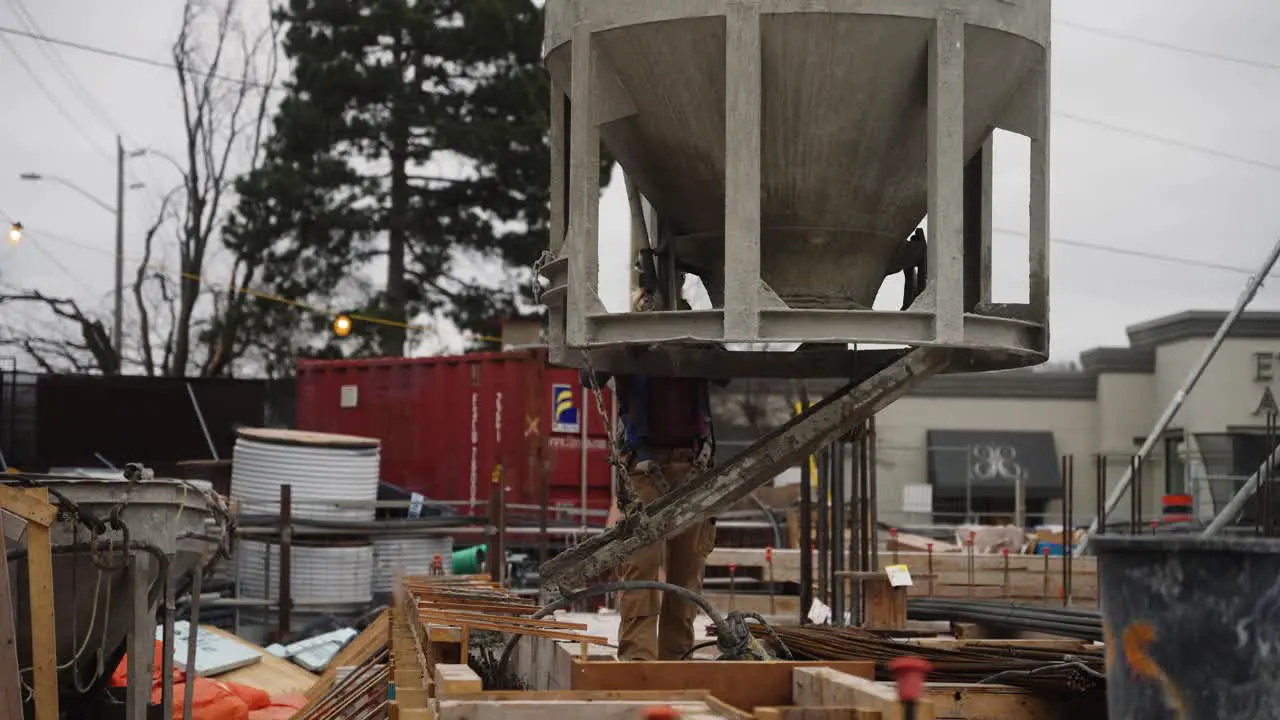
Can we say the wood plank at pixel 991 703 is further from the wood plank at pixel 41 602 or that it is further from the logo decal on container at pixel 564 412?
the logo decal on container at pixel 564 412

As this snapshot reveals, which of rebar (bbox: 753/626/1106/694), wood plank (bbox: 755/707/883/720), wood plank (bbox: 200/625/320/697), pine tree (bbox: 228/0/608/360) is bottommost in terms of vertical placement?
wood plank (bbox: 200/625/320/697)

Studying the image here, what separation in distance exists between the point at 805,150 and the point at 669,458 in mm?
1832

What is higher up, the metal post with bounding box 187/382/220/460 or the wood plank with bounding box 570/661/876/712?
the metal post with bounding box 187/382/220/460

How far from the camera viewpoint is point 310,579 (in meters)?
18.5

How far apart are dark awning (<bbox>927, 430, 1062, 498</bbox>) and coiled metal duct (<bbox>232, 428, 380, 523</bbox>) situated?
76.4 ft

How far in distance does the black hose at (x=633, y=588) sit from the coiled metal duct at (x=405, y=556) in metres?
12.1

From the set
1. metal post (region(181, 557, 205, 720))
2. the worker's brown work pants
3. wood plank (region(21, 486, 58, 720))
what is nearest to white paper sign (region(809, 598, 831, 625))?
the worker's brown work pants

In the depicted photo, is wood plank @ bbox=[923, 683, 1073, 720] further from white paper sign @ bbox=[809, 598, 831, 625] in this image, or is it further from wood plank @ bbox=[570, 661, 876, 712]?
white paper sign @ bbox=[809, 598, 831, 625]

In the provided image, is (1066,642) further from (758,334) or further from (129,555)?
(129,555)

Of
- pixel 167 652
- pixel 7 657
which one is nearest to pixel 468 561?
pixel 167 652

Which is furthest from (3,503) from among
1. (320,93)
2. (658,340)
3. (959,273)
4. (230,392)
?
(320,93)

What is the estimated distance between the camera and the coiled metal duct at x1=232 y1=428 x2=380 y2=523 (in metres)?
19.4

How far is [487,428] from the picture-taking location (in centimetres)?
2223

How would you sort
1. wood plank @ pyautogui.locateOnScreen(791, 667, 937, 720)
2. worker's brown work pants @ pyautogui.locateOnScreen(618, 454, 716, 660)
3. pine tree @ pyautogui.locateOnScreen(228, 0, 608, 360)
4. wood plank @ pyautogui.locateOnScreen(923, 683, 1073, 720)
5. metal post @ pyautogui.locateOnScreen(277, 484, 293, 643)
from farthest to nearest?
pine tree @ pyautogui.locateOnScreen(228, 0, 608, 360) → metal post @ pyautogui.locateOnScreen(277, 484, 293, 643) → worker's brown work pants @ pyautogui.locateOnScreen(618, 454, 716, 660) → wood plank @ pyautogui.locateOnScreen(923, 683, 1073, 720) → wood plank @ pyautogui.locateOnScreen(791, 667, 937, 720)
